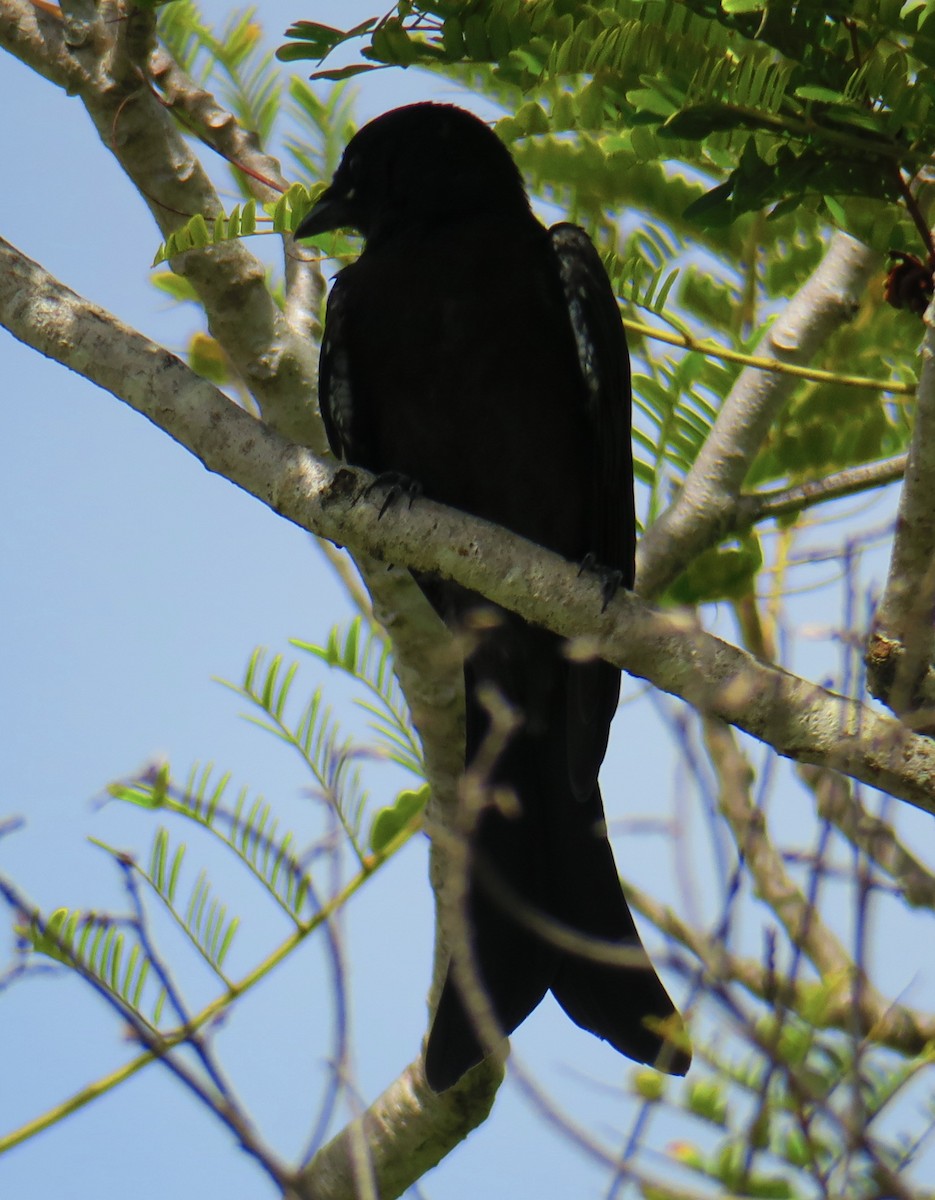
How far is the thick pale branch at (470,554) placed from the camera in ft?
A: 8.26

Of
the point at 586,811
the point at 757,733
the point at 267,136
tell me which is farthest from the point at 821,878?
the point at 267,136

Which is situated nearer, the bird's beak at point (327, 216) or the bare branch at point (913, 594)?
the bare branch at point (913, 594)

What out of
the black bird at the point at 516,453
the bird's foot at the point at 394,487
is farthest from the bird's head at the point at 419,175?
the bird's foot at the point at 394,487

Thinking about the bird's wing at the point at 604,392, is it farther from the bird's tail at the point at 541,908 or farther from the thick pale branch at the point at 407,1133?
the thick pale branch at the point at 407,1133

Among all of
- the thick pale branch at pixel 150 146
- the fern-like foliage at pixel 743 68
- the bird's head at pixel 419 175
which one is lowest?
the thick pale branch at pixel 150 146

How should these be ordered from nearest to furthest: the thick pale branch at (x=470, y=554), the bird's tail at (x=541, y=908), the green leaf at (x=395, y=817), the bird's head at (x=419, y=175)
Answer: the thick pale branch at (x=470, y=554)
the bird's tail at (x=541, y=908)
the green leaf at (x=395, y=817)
the bird's head at (x=419, y=175)

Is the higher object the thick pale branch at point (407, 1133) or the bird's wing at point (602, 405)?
the bird's wing at point (602, 405)

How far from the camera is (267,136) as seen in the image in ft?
15.0

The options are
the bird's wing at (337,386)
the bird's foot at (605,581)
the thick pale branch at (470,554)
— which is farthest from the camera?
the bird's wing at (337,386)

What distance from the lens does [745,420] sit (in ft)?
13.4

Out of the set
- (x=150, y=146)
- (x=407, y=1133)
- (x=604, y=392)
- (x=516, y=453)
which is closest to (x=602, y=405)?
(x=604, y=392)

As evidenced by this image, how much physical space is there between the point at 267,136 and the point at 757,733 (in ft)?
9.19

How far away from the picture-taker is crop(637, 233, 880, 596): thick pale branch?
156 inches

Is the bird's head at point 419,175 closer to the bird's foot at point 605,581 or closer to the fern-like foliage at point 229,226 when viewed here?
the fern-like foliage at point 229,226
